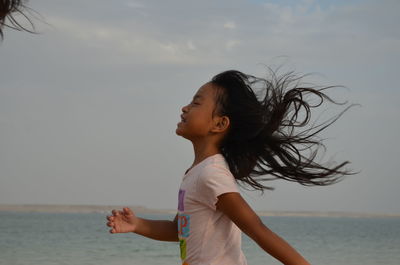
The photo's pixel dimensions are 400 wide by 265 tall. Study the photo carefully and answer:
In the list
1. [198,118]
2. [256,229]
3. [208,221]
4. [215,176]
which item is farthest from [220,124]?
[256,229]

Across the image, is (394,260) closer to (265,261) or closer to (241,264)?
(265,261)

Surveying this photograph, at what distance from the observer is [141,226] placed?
12.0 feet

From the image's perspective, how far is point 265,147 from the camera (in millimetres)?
3742

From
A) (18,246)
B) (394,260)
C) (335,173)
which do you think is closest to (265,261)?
(394,260)

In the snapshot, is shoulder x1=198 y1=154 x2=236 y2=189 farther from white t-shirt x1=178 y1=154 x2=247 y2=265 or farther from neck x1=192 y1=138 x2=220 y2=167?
neck x1=192 y1=138 x2=220 y2=167

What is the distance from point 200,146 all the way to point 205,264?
1.92 ft

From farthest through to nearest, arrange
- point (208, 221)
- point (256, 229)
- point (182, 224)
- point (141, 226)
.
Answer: point (141, 226) → point (182, 224) → point (208, 221) → point (256, 229)

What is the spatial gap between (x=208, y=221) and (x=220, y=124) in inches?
19.6

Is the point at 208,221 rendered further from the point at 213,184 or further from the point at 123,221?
the point at 123,221

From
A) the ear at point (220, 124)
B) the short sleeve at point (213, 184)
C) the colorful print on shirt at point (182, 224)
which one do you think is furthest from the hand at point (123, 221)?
the ear at point (220, 124)

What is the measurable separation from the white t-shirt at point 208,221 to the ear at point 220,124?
0.51 feet

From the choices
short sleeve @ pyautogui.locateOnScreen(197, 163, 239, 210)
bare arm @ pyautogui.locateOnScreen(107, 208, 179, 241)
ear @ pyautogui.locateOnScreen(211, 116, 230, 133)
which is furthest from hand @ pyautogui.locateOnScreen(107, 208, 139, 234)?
ear @ pyautogui.locateOnScreen(211, 116, 230, 133)

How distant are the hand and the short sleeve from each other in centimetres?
40

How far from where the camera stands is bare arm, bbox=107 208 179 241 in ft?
11.3
